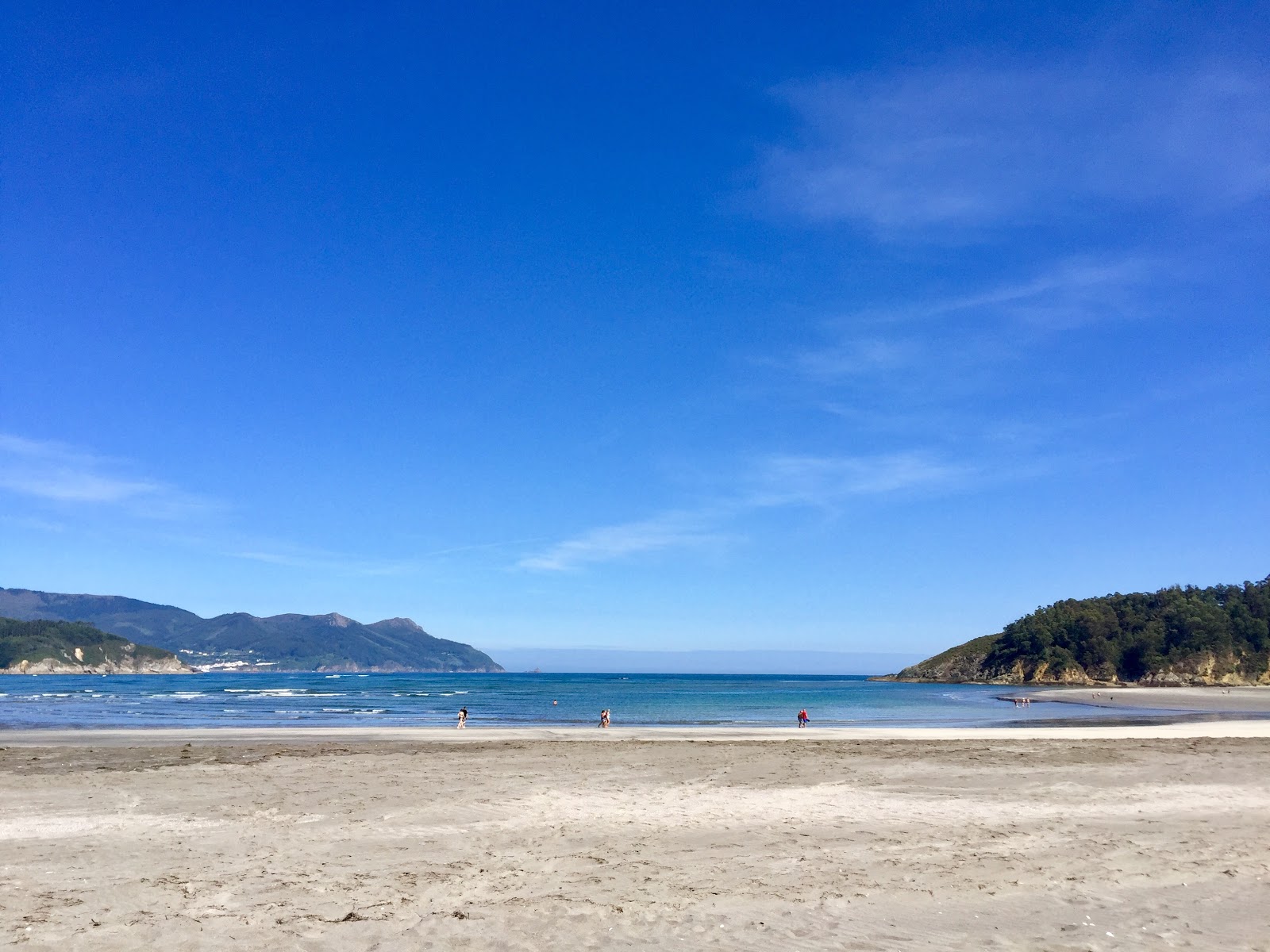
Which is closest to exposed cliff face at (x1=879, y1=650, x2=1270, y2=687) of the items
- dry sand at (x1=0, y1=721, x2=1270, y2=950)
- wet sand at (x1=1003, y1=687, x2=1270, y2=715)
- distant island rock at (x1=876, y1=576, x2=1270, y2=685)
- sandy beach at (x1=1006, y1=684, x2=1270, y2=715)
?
distant island rock at (x1=876, y1=576, x2=1270, y2=685)

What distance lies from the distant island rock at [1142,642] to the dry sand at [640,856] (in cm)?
14449

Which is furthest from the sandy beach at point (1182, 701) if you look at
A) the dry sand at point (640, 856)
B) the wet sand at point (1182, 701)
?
the dry sand at point (640, 856)

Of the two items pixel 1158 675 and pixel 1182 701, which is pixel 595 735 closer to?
pixel 1182 701

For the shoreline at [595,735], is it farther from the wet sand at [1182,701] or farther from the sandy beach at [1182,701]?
the sandy beach at [1182,701]

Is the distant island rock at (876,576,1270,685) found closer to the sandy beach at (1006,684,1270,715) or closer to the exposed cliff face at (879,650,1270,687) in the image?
the exposed cliff face at (879,650,1270,687)

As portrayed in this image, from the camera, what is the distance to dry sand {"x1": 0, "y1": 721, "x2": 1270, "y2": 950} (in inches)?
371

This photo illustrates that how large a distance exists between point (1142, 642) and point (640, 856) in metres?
175

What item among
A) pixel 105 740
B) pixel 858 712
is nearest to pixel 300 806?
pixel 105 740

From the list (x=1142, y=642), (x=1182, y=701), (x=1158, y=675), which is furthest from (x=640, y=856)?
(x=1142, y=642)

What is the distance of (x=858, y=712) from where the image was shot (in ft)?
226

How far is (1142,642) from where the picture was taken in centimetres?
15738

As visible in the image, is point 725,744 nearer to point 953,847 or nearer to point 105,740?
point 953,847

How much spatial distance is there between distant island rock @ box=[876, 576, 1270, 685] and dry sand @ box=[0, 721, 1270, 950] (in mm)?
144492

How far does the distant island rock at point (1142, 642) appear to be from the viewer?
14200 centimetres
